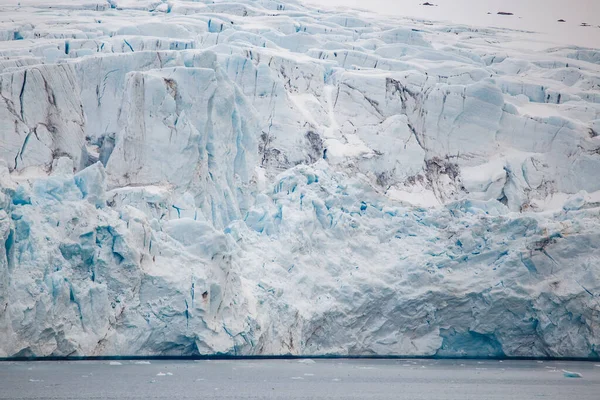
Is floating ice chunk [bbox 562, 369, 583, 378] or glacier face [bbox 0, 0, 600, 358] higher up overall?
glacier face [bbox 0, 0, 600, 358]

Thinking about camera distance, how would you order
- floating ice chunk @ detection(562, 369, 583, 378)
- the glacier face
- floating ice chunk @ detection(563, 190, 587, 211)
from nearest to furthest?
the glacier face, floating ice chunk @ detection(562, 369, 583, 378), floating ice chunk @ detection(563, 190, 587, 211)

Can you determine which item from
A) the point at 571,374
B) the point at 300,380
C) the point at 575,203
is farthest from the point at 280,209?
the point at 575,203

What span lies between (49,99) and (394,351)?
9.55 metres

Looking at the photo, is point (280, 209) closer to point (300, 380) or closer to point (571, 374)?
point (300, 380)

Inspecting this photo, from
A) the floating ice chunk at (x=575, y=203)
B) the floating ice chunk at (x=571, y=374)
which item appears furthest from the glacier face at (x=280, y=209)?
the floating ice chunk at (x=571, y=374)

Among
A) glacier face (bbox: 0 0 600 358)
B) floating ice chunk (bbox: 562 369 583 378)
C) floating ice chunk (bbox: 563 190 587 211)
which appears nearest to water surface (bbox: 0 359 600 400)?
floating ice chunk (bbox: 562 369 583 378)

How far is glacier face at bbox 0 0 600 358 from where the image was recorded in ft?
60.6

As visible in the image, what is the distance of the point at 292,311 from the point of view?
67.7ft

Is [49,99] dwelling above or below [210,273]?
above

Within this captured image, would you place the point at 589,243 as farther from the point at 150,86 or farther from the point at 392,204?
the point at 150,86

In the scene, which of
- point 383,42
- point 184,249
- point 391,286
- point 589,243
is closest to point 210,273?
point 184,249

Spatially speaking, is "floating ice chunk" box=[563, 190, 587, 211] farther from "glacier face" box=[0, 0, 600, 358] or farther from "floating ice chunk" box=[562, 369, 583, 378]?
"floating ice chunk" box=[562, 369, 583, 378]

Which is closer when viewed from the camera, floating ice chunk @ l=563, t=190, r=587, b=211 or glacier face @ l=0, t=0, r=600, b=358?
glacier face @ l=0, t=0, r=600, b=358

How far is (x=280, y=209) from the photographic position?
22250 millimetres
